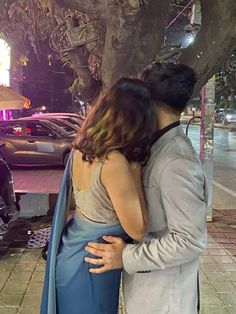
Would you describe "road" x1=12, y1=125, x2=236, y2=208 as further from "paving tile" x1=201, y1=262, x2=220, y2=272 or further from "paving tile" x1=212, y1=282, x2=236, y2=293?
"paving tile" x1=212, y1=282, x2=236, y2=293

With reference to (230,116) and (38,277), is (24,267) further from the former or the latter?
(230,116)

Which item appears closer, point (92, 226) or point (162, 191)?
point (162, 191)

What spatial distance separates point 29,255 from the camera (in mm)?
5438

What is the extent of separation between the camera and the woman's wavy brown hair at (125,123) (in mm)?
1732

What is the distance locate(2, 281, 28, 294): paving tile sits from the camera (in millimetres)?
4324

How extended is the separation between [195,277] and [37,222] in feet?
18.2

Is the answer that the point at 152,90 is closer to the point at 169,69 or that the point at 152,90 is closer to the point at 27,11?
the point at 169,69

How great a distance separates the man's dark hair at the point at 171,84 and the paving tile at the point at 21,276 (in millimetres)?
3426

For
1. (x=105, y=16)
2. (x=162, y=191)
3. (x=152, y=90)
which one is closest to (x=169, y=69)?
(x=152, y=90)

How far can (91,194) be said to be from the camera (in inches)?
72.1

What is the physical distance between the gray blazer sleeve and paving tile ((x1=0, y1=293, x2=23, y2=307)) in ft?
8.71

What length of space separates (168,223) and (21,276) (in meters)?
3.40

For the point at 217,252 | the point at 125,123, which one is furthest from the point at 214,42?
the point at 217,252

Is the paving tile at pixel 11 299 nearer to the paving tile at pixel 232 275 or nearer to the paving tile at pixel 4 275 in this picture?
the paving tile at pixel 4 275
